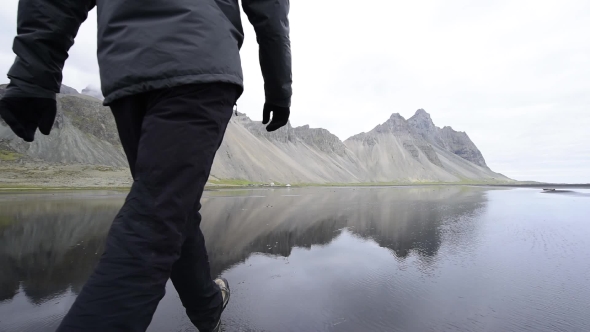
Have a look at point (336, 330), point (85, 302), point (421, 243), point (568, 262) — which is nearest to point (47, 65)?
point (85, 302)

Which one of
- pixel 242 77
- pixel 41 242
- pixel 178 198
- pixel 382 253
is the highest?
pixel 242 77

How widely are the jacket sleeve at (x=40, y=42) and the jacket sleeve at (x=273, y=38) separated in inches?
40.8

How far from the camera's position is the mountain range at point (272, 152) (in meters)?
66.8

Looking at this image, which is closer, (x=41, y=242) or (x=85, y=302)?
(x=85, y=302)

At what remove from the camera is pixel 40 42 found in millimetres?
1766

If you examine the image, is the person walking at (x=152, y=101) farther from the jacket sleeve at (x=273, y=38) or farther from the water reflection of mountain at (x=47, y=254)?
the water reflection of mountain at (x=47, y=254)

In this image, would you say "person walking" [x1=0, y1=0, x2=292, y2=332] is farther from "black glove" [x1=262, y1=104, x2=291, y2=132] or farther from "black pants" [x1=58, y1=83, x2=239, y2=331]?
→ "black glove" [x1=262, y1=104, x2=291, y2=132]

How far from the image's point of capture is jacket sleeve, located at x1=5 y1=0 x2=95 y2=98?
174 cm

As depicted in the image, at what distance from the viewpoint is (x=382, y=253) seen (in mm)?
6164

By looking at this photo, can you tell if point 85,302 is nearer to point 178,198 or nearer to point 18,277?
point 178,198

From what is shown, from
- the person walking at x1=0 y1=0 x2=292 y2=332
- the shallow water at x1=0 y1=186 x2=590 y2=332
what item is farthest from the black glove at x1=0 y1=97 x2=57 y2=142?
the shallow water at x1=0 y1=186 x2=590 y2=332

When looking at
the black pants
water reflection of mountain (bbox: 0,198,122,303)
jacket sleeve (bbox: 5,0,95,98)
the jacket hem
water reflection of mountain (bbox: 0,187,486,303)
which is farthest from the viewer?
water reflection of mountain (bbox: 0,187,486,303)

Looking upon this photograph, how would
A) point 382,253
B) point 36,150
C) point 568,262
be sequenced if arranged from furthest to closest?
point 36,150
point 382,253
point 568,262

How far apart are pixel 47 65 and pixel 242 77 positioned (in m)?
1.16
